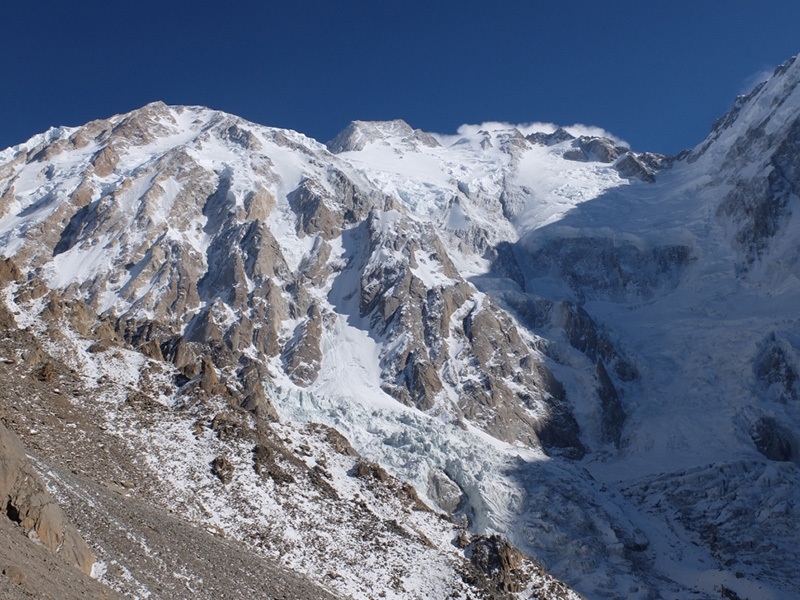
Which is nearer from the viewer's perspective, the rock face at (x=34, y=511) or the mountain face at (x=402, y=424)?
the rock face at (x=34, y=511)

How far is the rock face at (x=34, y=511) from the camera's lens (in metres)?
37.5

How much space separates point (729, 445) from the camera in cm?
14425

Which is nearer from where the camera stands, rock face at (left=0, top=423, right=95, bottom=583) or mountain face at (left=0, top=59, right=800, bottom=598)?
rock face at (left=0, top=423, right=95, bottom=583)

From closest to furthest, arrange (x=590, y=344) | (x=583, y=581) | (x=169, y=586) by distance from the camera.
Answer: (x=169, y=586), (x=583, y=581), (x=590, y=344)

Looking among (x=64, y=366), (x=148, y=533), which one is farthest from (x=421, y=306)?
(x=148, y=533)

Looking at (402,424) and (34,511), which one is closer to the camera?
(34,511)

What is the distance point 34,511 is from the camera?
37.8m

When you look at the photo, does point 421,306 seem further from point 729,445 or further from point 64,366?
point 64,366

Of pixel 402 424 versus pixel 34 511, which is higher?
pixel 402 424

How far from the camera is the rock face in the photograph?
3753 cm

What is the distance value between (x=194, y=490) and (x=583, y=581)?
216 ft

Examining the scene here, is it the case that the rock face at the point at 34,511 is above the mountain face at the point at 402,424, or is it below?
below

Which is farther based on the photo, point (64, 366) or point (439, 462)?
point (439, 462)

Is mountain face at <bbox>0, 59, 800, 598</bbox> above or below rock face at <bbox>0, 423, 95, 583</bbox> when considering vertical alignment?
above
